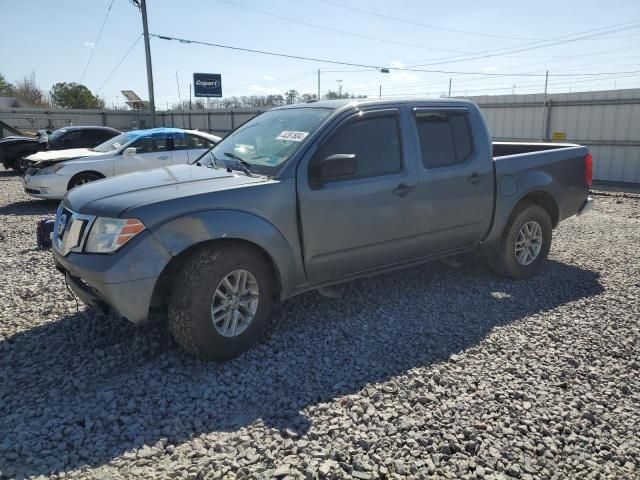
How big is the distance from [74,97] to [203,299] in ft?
195

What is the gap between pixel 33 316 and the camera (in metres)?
4.67

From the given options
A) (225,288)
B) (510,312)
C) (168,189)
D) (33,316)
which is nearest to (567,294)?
(510,312)

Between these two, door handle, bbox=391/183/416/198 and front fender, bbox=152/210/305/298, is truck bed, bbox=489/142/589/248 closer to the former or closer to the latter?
door handle, bbox=391/183/416/198

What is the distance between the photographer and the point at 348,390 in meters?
3.48

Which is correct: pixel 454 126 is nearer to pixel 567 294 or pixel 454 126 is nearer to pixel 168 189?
pixel 567 294

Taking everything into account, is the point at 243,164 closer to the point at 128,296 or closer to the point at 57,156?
the point at 128,296

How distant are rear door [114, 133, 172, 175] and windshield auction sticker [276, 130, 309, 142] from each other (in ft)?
22.5

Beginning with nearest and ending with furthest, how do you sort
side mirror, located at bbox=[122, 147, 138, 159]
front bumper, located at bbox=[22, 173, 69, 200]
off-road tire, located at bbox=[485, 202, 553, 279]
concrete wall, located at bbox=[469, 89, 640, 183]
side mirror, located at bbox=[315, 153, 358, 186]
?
side mirror, located at bbox=[315, 153, 358, 186] < off-road tire, located at bbox=[485, 202, 553, 279] < front bumper, located at bbox=[22, 173, 69, 200] < side mirror, located at bbox=[122, 147, 138, 159] < concrete wall, located at bbox=[469, 89, 640, 183]

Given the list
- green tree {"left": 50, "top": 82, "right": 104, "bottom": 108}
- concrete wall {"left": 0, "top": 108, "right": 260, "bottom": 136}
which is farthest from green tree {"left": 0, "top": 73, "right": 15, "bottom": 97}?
concrete wall {"left": 0, "top": 108, "right": 260, "bottom": 136}

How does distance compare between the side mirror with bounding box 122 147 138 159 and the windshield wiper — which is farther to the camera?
the side mirror with bounding box 122 147 138 159

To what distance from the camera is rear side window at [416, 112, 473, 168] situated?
4895 millimetres

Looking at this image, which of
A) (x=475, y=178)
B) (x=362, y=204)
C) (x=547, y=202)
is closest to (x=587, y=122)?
(x=547, y=202)

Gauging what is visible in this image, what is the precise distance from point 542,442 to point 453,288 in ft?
8.60

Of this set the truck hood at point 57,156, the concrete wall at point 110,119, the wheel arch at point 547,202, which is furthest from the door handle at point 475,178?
the concrete wall at point 110,119
